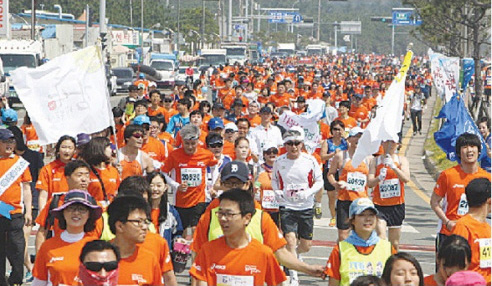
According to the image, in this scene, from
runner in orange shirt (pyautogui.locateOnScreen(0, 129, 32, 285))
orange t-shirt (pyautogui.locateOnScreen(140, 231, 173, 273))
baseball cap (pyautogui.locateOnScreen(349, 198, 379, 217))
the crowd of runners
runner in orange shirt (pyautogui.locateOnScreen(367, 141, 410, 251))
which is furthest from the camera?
runner in orange shirt (pyautogui.locateOnScreen(367, 141, 410, 251))

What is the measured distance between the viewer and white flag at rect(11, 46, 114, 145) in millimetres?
10969

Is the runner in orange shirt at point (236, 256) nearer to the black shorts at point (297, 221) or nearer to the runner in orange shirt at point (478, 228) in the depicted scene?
the runner in orange shirt at point (478, 228)

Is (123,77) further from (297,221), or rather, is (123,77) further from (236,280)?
(236,280)

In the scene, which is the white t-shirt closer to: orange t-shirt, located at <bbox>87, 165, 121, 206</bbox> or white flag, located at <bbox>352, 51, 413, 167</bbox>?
white flag, located at <bbox>352, 51, 413, 167</bbox>

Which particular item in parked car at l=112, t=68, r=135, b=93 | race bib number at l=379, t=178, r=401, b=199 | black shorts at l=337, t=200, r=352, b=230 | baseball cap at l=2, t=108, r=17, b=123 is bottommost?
parked car at l=112, t=68, r=135, b=93

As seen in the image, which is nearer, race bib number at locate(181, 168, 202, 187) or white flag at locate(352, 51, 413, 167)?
white flag at locate(352, 51, 413, 167)

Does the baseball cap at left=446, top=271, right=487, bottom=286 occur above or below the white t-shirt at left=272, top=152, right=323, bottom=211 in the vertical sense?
above

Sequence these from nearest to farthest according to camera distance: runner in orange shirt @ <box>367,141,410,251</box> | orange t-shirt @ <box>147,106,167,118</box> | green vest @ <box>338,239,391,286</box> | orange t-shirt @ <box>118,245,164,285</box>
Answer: orange t-shirt @ <box>118,245,164,285</box>
green vest @ <box>338,239,391,286</box>
runner in orange shirt @ <box>367,141,410,251</box>
orange t-shirt @ <box>147,106,167,118</box>

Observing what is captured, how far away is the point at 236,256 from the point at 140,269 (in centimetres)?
56

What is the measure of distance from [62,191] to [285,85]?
17364 millimetres

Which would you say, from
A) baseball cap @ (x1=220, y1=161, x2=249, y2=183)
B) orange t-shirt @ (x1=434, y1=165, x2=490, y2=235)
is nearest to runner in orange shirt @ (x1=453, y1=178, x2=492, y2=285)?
orange t-shirt @ (x1=434, y1=165, x2=490, y2=235)

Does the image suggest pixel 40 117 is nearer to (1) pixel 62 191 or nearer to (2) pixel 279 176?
(1) pixel 62 191

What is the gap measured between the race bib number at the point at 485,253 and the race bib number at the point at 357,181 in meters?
4.58

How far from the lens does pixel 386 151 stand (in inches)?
465
